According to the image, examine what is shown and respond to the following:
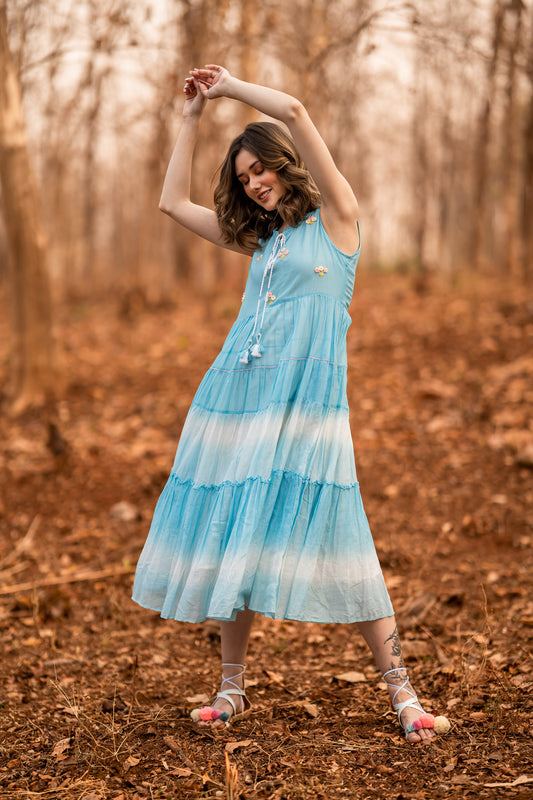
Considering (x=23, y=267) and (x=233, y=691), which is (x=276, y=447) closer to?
(x=233, y=691)

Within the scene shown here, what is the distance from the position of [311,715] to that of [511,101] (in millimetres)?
9145

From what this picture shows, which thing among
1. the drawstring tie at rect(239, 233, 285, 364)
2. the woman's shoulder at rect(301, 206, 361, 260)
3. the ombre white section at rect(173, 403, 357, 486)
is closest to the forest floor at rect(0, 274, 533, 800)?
the ombre white section at rect(173, 403, 357, 486)

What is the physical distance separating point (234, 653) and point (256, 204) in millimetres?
1594

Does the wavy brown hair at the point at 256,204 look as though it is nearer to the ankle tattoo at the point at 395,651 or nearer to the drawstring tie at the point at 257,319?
the drawstring tie at the point at 257,319

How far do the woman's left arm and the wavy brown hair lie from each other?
89mm

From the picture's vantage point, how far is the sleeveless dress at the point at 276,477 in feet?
7.48

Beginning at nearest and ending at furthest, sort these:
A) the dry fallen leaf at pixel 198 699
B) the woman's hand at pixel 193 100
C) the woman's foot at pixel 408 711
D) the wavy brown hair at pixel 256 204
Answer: the woman's foot at pixel 408 711, the wavy brown hair at pixel 256 204, the woman's hand at pixel 193 100, the dry fallen leaf at pixel 198 699

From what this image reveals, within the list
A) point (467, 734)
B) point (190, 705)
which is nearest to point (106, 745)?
point (190, 705)

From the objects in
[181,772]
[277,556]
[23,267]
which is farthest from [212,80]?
Answer: [23,267]

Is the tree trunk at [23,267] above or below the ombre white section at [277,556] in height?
above

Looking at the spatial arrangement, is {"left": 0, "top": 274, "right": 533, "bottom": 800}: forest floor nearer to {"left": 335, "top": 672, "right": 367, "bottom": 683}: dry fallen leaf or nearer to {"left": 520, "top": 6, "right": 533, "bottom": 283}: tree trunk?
{"left": 335, "top": 672, "right": 367, "bottom": 683}: dry fallen leaf

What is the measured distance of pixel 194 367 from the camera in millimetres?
8078

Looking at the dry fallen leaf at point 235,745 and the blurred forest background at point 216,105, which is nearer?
the dry fallen leaf at point 235,745

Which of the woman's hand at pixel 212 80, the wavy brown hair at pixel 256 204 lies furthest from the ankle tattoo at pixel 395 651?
the woman's hand at pixel 212 80
